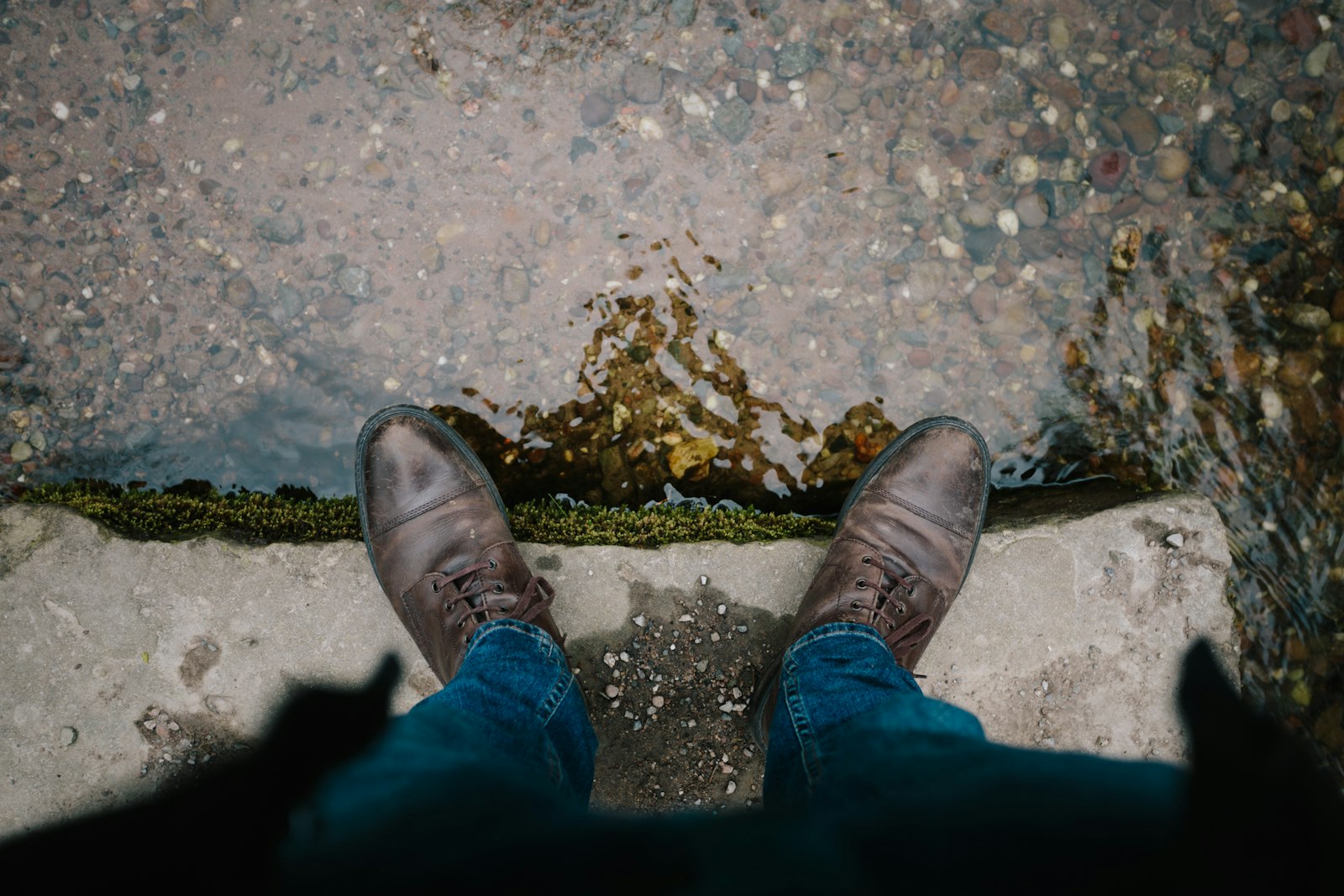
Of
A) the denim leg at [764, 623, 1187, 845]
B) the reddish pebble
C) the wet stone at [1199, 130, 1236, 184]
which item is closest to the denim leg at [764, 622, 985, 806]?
the denim leg at [764, 623, 1187, 845]

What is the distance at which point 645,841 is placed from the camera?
3.50 feet

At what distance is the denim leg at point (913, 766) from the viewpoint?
1.04 metres

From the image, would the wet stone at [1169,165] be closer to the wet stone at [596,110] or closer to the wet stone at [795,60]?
the wet stone at [795,60]

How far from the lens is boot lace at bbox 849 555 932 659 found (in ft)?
7.13

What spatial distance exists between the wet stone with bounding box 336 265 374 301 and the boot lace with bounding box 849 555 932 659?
1747 mm

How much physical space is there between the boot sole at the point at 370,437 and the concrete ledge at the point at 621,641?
11 centimetres

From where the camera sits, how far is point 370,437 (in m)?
2.32

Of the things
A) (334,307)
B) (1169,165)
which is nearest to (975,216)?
(1169,165)

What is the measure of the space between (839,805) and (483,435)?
5.14 feet

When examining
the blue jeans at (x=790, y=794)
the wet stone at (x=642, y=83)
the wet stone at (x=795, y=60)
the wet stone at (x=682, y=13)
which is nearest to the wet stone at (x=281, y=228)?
the wet stone at (x=642, y=83)

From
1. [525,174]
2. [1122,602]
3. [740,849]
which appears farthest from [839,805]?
[525,174]

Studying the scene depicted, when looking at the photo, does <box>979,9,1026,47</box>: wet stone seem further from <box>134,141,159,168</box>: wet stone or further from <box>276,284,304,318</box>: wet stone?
<box>134,141,159,168</box>: wet stone

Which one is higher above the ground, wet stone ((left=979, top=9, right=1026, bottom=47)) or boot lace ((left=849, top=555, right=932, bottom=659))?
wet stone ((left=979, top=9, right=1026, bottom=47))

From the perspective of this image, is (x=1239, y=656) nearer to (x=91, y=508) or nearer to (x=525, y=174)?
(x=525, y=174)
